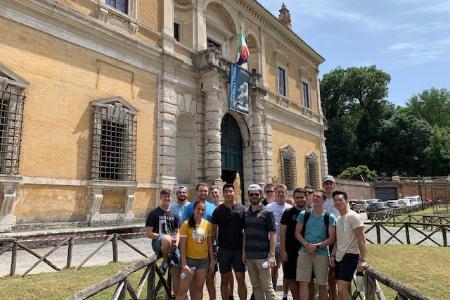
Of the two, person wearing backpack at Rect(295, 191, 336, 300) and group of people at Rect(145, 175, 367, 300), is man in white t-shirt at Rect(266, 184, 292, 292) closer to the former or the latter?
group of people at Rect(145, 175, 367, 300)

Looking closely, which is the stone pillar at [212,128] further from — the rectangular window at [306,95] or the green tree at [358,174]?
the green tree at [358,174]

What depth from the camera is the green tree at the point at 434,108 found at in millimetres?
58812

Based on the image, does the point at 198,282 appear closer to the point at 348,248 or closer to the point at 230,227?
the point at 230,227

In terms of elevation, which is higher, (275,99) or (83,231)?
(275,99)

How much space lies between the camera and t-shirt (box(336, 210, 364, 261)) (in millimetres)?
5004

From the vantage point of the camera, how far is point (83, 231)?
11094 millimetres

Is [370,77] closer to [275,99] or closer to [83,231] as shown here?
[275,99]

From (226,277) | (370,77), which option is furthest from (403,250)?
(370,77)

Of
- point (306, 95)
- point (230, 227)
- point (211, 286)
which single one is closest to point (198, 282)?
point (211, 286)

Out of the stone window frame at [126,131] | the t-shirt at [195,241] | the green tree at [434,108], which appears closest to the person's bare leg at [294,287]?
the t-shirt at [195,241]

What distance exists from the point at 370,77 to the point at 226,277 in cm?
5259

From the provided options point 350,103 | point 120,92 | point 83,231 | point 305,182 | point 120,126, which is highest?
point 350,103

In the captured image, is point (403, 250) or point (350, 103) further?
point (350, 103)

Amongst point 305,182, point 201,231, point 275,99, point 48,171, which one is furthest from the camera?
point 305,182
